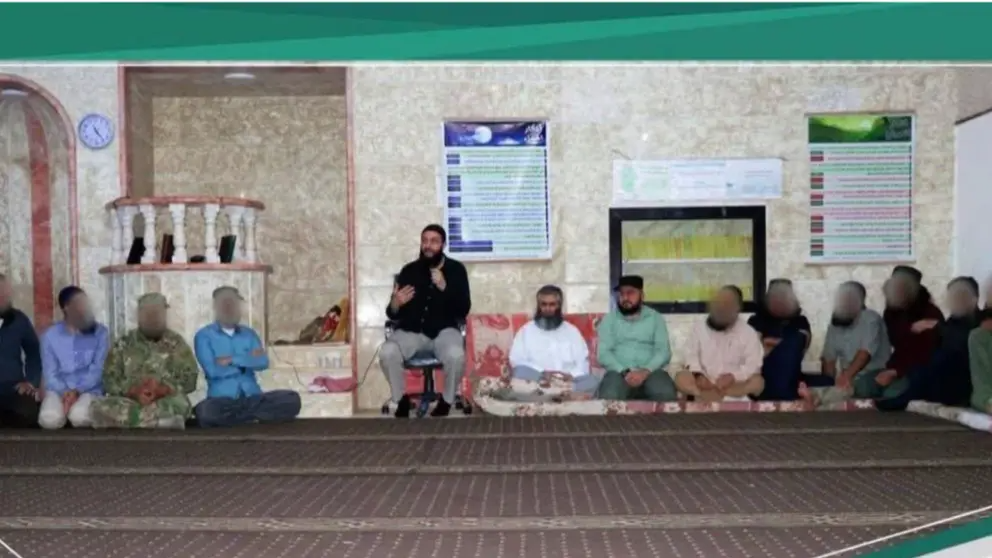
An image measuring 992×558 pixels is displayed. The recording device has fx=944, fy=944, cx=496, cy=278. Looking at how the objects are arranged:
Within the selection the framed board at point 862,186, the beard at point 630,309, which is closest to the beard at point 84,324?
the beard at point 630,309

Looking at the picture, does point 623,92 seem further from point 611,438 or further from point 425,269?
point 611,438

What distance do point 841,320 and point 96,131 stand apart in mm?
4707

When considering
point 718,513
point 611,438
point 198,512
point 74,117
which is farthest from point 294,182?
point 718,513

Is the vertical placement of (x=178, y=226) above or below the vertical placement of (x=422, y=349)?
above

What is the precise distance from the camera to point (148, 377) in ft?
15.2

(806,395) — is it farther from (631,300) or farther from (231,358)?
(231,358)

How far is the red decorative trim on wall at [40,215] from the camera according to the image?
20.7 feet

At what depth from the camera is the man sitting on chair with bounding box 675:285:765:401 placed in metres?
5.07

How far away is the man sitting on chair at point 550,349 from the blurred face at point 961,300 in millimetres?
1859

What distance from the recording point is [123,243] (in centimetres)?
572

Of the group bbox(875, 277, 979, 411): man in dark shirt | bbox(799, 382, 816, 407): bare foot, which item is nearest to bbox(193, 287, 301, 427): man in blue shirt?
bbox(799, 382, 816, 407): bare foot

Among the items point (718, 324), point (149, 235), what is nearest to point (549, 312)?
point (718, 324)

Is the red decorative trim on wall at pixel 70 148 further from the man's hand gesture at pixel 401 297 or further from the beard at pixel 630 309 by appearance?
the beard at pixel 630 309

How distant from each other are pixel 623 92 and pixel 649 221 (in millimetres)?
832
